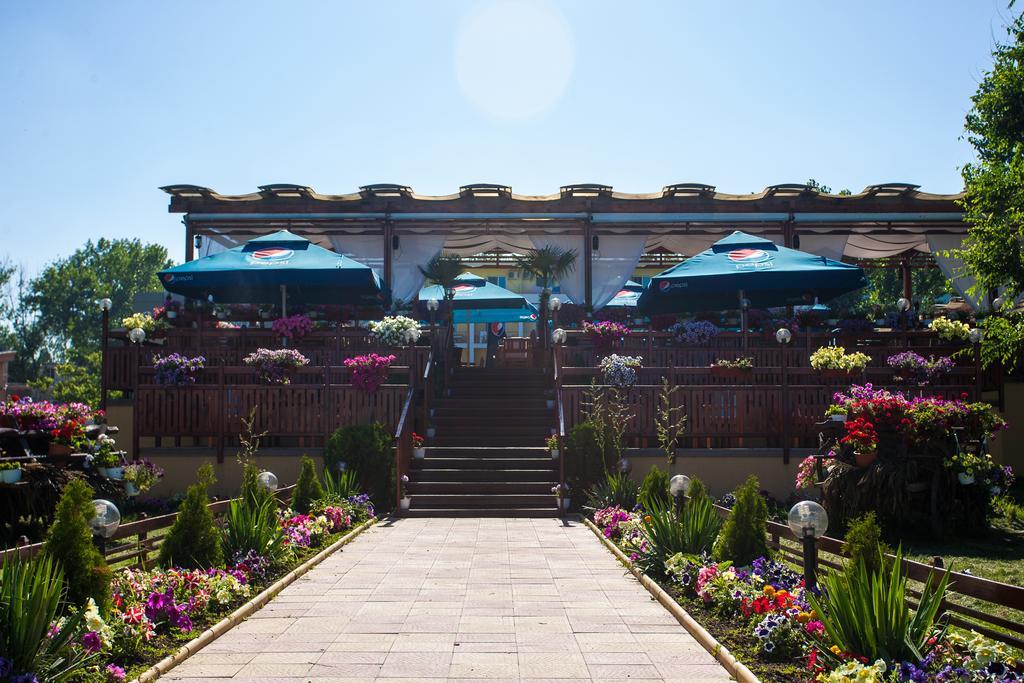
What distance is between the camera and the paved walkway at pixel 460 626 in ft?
17.6

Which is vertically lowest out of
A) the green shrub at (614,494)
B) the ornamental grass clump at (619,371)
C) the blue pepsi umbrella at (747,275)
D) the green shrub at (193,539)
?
the green shrub at (614,494)

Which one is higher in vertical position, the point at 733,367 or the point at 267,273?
the point at 267,273

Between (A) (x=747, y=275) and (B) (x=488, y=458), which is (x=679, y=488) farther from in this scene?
(A) (x=747, y=275)

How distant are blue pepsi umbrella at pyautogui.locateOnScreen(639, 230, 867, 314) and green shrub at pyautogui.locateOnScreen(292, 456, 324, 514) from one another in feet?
23.7

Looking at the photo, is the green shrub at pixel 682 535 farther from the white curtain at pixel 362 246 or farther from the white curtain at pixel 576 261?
the white curtain at pixel 362 246

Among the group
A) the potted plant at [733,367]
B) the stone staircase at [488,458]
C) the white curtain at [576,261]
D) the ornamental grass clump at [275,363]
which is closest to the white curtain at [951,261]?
the white curtain at [576,261]

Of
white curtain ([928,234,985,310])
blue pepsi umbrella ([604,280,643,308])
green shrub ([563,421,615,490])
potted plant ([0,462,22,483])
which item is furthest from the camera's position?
blue pepsi umbrella ([604,280,643,308])

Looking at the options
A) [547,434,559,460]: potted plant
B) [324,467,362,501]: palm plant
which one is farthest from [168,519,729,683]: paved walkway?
[547,434,559,460]: potted plant

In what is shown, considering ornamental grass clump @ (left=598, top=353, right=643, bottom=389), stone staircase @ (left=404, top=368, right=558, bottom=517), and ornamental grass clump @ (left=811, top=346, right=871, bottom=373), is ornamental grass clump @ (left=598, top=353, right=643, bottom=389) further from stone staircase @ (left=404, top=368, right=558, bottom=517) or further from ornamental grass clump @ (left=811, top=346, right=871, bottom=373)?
ornamental grass clump @ (left=811, top=346, right=871, bottom=373)

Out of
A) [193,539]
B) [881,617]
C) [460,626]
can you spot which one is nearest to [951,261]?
[460,626]

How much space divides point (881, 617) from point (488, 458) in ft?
33.3

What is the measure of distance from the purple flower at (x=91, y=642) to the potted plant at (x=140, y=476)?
685 cm

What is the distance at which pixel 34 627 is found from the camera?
4648mm

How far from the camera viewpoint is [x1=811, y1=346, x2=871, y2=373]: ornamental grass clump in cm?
1439
